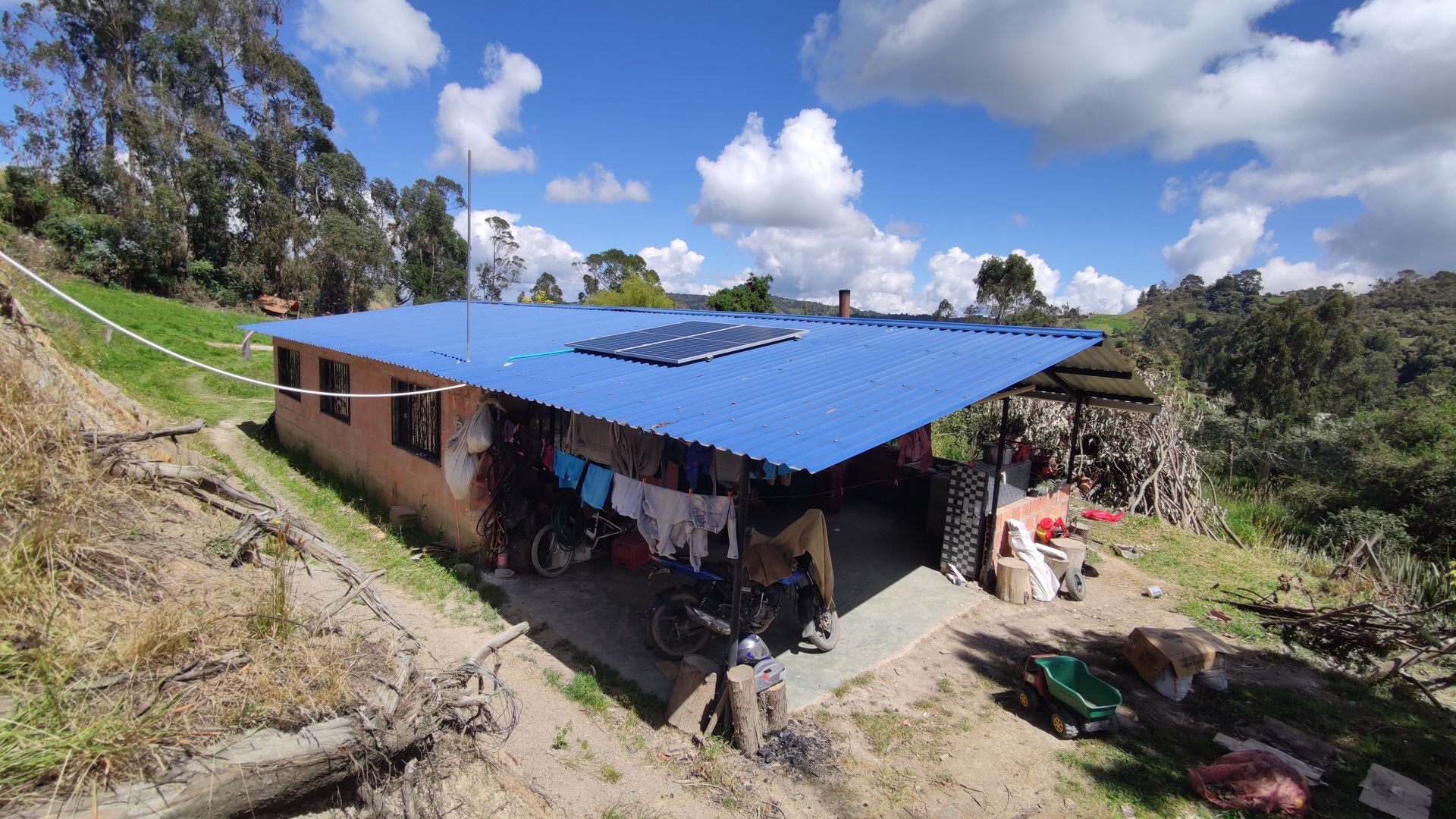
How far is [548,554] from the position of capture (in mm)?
7641

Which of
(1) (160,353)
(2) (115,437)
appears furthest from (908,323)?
(1) (160,353)

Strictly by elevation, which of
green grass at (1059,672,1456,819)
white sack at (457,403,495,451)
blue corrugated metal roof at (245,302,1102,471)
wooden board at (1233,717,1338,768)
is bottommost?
green grass at (1059,672,1456,819)

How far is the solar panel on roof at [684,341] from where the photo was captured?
7.48 meters

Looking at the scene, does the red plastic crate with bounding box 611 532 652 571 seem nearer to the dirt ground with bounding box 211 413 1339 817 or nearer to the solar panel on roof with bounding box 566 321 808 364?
the dirt ground with bounding box 211 413 1339 817

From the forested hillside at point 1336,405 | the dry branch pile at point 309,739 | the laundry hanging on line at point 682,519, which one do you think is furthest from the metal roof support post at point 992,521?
the forested hillside at point 1336,405

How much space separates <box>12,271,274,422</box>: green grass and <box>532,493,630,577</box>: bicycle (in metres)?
7.02

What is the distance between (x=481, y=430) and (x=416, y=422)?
231 cm

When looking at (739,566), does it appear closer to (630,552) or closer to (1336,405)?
(630,552)

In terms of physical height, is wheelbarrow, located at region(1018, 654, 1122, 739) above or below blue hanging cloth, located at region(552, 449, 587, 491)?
below

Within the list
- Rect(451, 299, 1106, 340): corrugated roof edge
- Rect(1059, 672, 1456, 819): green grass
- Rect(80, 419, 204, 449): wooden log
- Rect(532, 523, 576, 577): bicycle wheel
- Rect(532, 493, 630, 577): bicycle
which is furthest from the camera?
Rect(532, 523, 576, 577): bicycle wheel

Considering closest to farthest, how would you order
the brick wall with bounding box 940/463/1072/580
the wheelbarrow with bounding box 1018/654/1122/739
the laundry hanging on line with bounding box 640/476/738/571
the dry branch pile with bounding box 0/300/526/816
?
the dry branch pile with bounding box 0/300/526/816, the wheelbarrow with bounding box 1018/654/1122/739, the laundry hanging on line with bounding box 640/476/738/571, the brick wall with bounding box 940/463/1072/580

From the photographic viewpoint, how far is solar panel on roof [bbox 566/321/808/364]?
7.48 meters

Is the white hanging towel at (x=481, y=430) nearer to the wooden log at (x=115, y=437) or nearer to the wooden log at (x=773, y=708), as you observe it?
the wooden log at (x=115, y=437)

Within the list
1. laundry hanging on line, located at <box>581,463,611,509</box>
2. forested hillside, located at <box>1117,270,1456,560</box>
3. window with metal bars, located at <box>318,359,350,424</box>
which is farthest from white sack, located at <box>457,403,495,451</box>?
forested hillside, located at <box>1117,270,1456,560</box>
